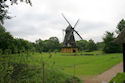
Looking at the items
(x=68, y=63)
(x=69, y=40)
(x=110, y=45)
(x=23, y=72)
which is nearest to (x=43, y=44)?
(x=23, y=72)

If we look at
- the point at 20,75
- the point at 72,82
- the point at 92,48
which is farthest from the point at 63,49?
the point at 20,75

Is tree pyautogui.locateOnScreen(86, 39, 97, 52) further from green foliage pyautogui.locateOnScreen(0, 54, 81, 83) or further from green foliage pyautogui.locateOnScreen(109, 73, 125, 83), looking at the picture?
green foliage pyautogui.locateOnScreen(109, 73, 125, 83)

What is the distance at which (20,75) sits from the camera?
488 cm

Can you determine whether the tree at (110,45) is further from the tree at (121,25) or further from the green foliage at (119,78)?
the green foliage at (119,78)

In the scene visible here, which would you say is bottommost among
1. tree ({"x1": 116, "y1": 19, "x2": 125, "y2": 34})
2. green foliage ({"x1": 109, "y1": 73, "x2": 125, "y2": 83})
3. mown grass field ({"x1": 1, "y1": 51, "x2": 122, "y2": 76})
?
mown grass field ({"x1": 1, "y1": 51, "x2": 122, "y2": 76})

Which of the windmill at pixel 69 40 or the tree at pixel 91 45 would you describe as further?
the tree at pixel 91 45

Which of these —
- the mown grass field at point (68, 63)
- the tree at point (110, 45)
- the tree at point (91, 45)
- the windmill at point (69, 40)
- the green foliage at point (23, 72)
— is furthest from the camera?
the tree at point (91, 45)

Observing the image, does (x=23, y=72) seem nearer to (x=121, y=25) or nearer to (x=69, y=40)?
(x=69, y=40)

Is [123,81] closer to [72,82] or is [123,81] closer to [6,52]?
[6,52]

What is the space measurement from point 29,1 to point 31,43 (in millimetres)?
3041

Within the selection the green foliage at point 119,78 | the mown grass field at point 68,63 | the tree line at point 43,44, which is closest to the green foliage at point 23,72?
the mown grass field at point 68,63

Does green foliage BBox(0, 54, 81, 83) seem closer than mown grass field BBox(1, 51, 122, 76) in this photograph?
Yes

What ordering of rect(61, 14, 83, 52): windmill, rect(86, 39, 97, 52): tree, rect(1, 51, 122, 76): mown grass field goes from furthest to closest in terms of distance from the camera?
rect(86, 39, 97, 52): tree
rect(61, 14, 83, 52): windmill
rect(1, 51, 122, 76): mown grass field

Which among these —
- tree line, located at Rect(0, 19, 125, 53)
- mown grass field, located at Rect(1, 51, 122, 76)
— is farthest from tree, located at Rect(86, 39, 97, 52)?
mown grass field, located at Rect(1, 51, 122, 76)
